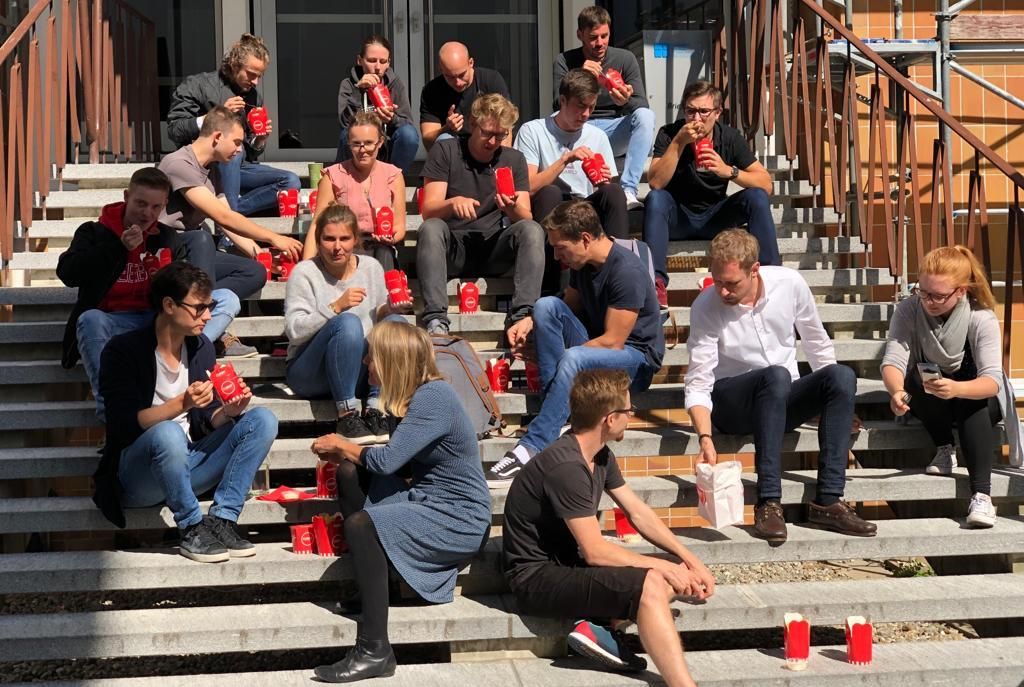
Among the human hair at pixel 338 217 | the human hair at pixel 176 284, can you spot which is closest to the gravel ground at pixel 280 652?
the human hair at pixel 176 284

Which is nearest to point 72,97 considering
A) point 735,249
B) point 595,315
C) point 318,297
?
point 318,297

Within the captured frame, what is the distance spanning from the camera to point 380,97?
336 inches

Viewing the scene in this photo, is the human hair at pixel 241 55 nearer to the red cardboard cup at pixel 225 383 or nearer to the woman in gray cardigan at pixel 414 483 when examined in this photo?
the red cardboard cup at pixel 225 383

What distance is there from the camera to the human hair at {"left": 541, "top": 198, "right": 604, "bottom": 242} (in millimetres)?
6582

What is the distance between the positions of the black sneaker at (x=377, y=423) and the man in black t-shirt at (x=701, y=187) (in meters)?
1.79

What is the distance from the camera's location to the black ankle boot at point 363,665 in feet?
17.1

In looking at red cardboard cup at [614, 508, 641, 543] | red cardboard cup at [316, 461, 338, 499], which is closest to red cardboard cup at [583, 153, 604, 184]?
red cardboard cup at [614, 508, 641, 543]

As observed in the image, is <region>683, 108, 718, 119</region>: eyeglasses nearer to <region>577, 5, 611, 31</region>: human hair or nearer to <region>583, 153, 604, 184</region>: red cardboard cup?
<region>583, 153, 604, 184</region>: red cardboard cup

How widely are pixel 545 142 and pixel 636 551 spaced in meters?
3.03

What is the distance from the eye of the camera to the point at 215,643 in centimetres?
545

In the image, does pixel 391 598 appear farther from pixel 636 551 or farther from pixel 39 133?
pixel 39 133

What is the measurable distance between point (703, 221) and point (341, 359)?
2.54 meters

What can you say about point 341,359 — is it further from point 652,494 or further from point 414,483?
point 652,494

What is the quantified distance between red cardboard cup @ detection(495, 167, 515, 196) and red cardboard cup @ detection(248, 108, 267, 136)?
61.0 inches
